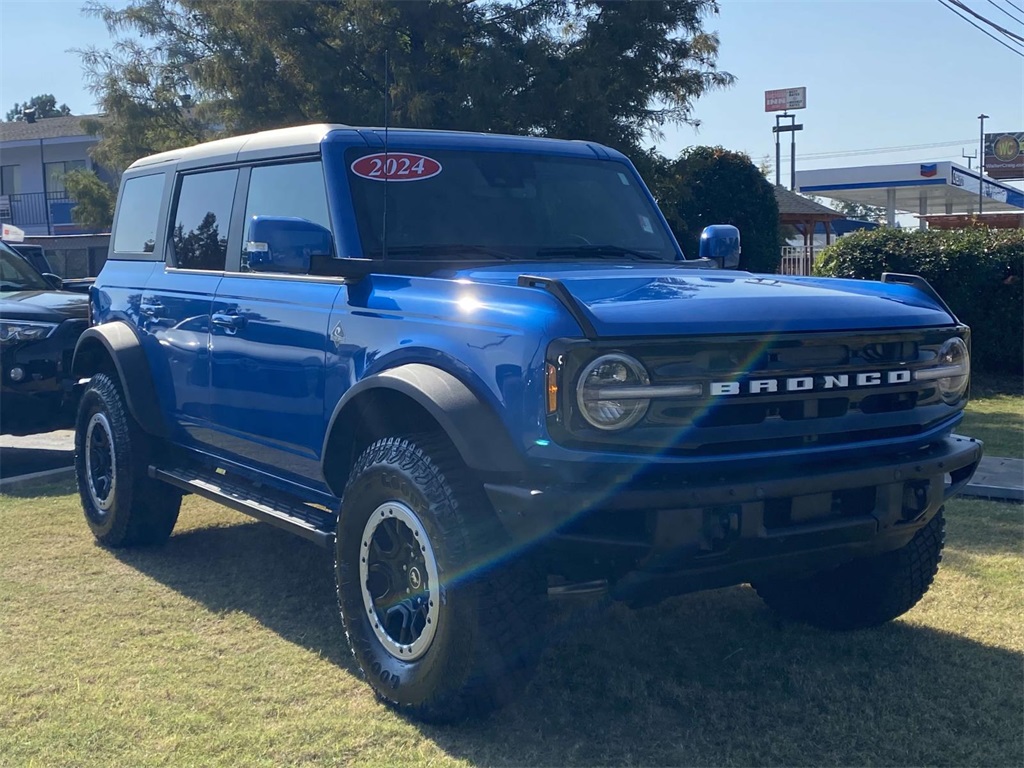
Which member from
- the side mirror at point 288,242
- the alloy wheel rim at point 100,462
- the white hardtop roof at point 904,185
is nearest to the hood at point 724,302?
the side mirror at point 288,242

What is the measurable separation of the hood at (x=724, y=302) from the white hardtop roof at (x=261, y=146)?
1.09 meters

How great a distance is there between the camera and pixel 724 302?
3604 mm

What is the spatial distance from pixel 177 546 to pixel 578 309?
12.8 feet

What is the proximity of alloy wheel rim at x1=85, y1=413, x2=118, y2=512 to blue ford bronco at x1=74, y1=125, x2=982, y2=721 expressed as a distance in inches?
34.9

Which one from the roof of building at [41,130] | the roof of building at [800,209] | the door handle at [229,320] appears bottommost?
the door handle at [229,320]

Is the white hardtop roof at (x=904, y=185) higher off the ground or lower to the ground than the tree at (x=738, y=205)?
higher

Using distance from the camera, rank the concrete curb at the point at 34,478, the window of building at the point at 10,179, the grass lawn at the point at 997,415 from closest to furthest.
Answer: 1. the concrete curb at the point at 34,478
2. the grass lawn at the point at 997,415
3. the window of building at the point at 10,179

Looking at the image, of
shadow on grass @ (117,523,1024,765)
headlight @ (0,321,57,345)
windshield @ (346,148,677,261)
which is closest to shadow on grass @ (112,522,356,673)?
shadow on grass @ (117,523,1024,765)

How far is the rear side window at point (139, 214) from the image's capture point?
248 inches

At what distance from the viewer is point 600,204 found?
17.3ft

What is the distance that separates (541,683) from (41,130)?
34.5 m

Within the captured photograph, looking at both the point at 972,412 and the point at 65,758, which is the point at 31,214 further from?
the point at 65,758

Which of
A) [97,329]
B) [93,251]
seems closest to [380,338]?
[97,329]

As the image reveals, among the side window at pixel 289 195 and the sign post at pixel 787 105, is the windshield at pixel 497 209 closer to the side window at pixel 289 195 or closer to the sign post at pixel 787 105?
the side window at pixel 289 195
